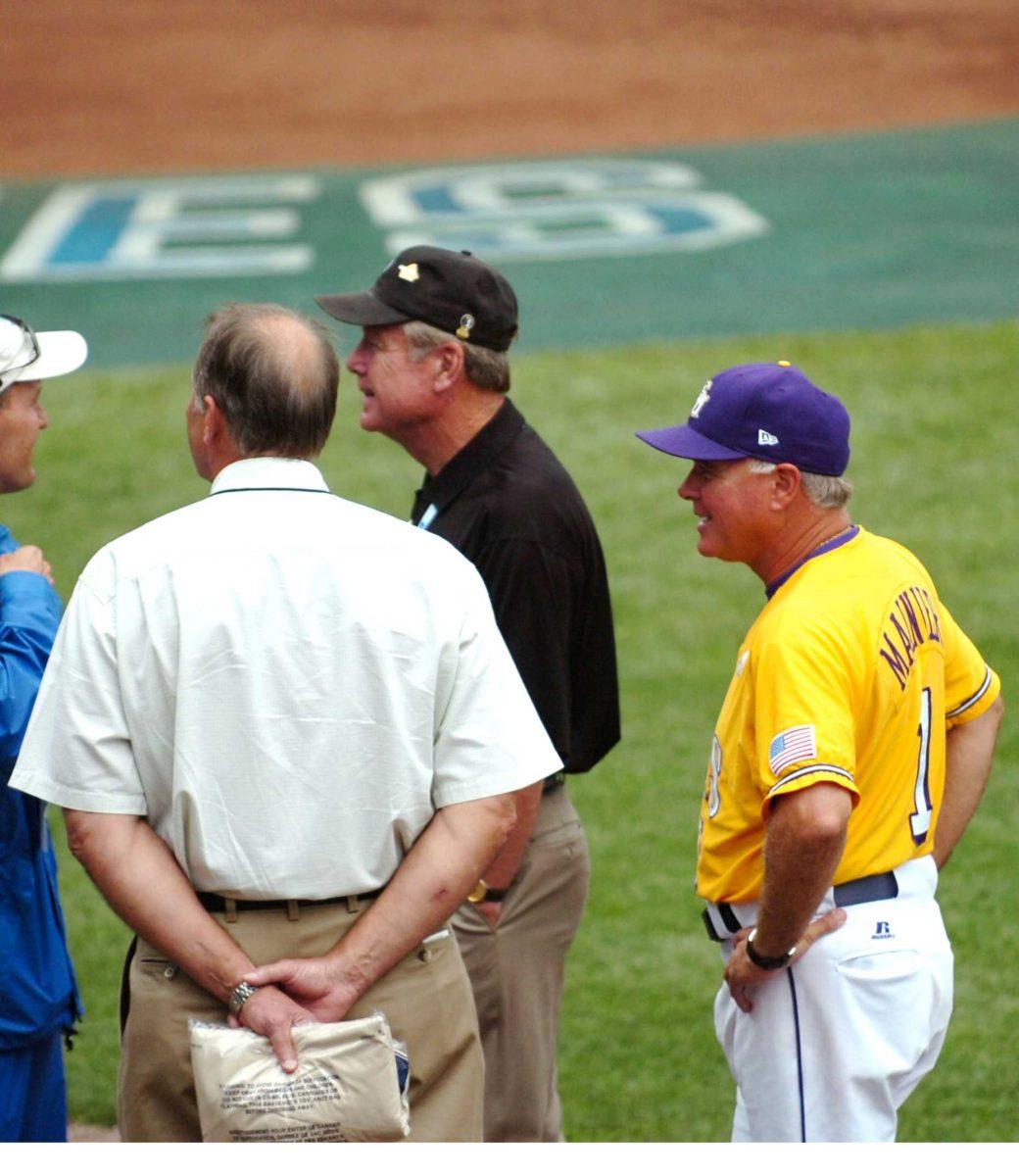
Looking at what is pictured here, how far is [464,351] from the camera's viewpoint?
11.5 ft

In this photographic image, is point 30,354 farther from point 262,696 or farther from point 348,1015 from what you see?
point 348,1015

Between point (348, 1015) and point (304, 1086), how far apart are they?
0.53 feet

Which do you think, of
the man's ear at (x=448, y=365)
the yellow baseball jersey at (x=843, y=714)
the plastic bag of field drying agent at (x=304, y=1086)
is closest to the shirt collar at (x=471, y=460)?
the man's ear at (x=448, y=365)

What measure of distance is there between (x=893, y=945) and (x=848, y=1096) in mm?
263

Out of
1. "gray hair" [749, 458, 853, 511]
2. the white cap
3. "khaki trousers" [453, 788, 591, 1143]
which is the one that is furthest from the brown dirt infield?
"gray hair" [749, 458, 853, 511]

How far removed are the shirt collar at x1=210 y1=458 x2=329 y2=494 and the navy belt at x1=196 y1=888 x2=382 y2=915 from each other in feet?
1.95

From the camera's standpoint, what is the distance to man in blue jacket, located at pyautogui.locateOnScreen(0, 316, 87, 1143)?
107 inches

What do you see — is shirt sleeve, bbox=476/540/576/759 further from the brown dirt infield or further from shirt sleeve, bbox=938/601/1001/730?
the brown dirt infield

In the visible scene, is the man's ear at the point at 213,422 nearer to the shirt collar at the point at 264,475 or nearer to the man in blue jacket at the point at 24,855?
the shirt collar at the point at 264,475

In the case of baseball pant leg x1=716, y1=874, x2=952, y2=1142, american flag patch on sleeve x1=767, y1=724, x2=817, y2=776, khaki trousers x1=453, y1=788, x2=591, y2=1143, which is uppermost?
american flag patch on sleeve x1=767, y1=724, x2=817, y2=776

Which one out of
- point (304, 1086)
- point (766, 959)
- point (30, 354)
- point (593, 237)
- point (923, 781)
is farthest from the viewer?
point (593, 237)

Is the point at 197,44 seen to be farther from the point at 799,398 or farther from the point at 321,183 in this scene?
the point at 799,398

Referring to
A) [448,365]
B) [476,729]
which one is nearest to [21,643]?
[476,729]

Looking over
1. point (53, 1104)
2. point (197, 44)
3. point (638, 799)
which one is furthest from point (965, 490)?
point (197, 44)
